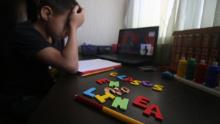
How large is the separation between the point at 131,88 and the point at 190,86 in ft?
0.84

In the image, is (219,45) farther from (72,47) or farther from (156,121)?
(72,47)

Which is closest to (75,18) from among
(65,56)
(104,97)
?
(65,56)

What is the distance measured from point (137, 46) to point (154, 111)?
843 millimetres

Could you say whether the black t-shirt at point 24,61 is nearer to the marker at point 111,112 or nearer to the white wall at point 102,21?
the marker at point 111,112

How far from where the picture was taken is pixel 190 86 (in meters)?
0.62

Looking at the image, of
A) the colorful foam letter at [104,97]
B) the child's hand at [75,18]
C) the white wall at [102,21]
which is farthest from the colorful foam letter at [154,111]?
the white wall at [102,21]

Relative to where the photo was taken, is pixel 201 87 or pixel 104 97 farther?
pixel 201 87

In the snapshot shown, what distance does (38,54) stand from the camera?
2.05 feet

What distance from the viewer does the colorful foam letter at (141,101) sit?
0.40 meters

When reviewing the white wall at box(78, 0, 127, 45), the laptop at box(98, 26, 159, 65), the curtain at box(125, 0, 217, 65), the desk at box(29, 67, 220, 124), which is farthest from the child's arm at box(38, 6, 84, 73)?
the white wall at box(78, 0, 127, 45)

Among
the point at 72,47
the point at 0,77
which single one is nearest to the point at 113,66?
the point at 72,47

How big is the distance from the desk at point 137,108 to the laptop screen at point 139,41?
20.6 inches

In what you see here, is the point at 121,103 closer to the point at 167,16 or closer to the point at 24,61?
the point at 24,61

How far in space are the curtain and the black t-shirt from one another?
0.81 meters
